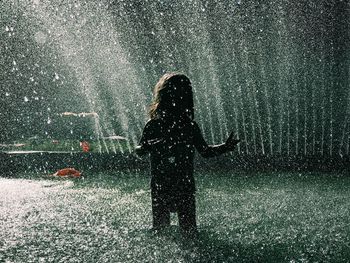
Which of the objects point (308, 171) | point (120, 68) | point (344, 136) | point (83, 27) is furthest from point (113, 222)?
point (120, 68)

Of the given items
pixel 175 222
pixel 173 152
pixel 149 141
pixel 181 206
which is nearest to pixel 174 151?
pixel 173 152

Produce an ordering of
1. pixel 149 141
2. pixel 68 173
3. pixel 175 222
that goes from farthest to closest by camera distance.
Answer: pixel 68 173, pixel 175 222, pixel 149 141

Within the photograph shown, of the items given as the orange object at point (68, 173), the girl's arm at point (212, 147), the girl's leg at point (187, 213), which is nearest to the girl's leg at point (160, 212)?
the girl's leg at point (187, 213)

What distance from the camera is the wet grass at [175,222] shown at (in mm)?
2582

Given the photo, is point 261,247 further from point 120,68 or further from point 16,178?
point 120,68

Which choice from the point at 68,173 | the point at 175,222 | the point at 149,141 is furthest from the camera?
the point at 68,173

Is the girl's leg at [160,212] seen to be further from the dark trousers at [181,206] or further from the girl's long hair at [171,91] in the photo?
the girl's long hair at [171,91]

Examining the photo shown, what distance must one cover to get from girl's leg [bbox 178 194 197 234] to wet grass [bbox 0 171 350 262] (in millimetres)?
→ 95

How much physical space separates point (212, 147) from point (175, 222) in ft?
3.00

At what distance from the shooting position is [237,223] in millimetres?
3410

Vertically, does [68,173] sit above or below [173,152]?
below

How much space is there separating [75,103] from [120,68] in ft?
11.1

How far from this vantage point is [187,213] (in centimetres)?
293

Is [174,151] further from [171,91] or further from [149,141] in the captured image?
[171,91]
